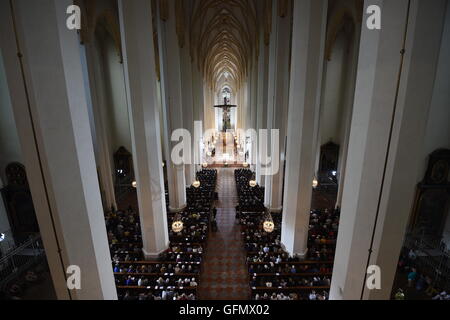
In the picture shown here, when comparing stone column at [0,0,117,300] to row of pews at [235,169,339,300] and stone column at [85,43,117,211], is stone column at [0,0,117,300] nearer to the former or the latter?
row of pews at [235,169,339,300]

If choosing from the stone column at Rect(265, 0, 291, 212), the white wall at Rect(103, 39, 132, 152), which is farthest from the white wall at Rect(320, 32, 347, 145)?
the white wall at Rect(103, 39, 132, 152)

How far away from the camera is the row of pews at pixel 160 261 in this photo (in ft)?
23.5

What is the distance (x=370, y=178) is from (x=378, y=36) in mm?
2407

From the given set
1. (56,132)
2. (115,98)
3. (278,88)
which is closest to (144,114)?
(56,132)

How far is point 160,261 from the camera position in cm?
901

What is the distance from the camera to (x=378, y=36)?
3674 mm

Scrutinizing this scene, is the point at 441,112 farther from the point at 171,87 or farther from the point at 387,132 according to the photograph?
the point at 171,87

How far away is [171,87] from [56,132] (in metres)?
9.06

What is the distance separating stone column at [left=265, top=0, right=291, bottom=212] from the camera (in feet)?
35.6

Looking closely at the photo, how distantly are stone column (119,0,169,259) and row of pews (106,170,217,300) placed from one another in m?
0.75

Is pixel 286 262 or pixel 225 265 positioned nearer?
pixel 286 262

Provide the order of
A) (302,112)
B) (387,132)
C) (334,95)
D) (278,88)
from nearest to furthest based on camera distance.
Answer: (387,132) → (302,112) → (278,88) → (334,95)

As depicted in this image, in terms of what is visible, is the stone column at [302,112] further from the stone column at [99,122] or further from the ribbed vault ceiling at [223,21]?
the ribbed vault ceiling at [223,21]
